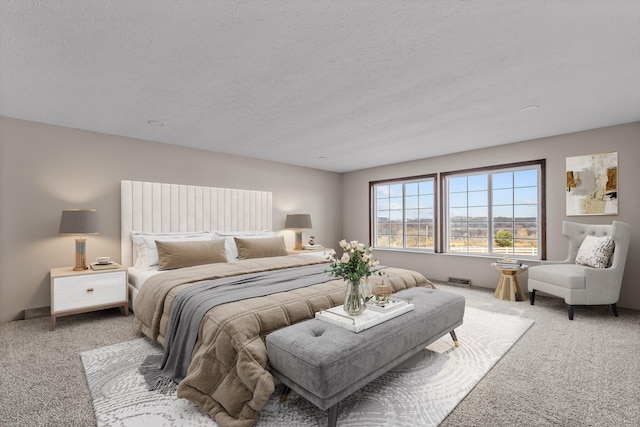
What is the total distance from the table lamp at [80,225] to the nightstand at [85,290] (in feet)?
0.51

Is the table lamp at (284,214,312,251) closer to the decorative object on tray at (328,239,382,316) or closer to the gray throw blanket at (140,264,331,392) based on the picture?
the gray throw blanket at (140,264,331,392)

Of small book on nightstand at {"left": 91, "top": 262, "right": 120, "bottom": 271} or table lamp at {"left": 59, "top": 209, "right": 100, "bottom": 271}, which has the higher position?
table lamp at {"left": 59, "top": 209, "right": 100, "bottom": 271}

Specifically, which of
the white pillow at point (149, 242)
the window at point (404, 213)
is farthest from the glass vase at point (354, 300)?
the window at point (404, 213)

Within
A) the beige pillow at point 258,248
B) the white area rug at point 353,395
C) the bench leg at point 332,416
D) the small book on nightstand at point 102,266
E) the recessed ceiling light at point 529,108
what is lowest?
the white area rug at point 353,395

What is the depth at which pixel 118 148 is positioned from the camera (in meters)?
4.13

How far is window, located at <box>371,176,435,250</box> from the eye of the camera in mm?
5891

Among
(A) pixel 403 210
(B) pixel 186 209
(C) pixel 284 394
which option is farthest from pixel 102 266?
(A) pixel 403 210

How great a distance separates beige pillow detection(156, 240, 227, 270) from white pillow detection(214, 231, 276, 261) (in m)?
0.43

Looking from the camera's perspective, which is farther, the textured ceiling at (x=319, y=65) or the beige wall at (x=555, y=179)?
the beige wall at (x=555, y=179)

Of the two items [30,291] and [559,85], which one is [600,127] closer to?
[559,85]

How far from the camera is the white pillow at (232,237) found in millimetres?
4434

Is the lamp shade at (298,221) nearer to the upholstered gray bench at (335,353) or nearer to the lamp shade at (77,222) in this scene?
the lamp shade at (77,222)

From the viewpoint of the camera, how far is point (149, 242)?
154 inches

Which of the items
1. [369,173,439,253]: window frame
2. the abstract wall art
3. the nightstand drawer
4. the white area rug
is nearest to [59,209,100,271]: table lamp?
the nightstand drawer
